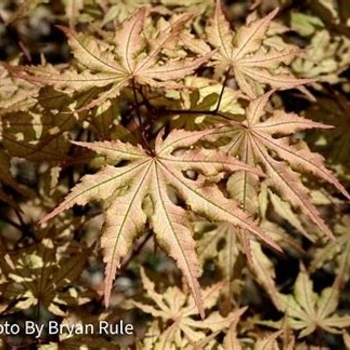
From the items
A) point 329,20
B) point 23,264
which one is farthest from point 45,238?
point 329,20

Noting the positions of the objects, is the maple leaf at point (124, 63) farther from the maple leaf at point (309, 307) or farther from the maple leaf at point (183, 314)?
the maple leaf at point (309, 307)

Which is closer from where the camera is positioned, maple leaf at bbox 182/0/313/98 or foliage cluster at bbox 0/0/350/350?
foliage cluster at bbox 0/0/350/350

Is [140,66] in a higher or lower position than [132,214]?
higher

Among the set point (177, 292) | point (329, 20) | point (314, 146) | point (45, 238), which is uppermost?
point (329, 20)

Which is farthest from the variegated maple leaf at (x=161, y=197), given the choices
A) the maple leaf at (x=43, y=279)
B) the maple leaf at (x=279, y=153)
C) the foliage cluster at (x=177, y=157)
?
the maple leaf at (x=43, y=279)

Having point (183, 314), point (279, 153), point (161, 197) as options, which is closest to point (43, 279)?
point (183, 314)

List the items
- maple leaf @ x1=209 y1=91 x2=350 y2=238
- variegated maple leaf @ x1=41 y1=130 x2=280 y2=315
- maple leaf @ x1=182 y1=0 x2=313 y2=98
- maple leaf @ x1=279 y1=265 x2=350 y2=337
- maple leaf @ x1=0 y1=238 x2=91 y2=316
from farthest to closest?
maple leaf @ x1=279 y1=265 x2=350 y2=337 < maple leaf @ x1=0 y1=238 x2=91 y2=316 < maple leaf @ x1=182 y1=0 x2=313 y2=98 < maple leaf @ x1=209 y1=91 x2=350 y2=238 < variegated maple leaf @ x1=41 y1=130 x2=280 y2=315

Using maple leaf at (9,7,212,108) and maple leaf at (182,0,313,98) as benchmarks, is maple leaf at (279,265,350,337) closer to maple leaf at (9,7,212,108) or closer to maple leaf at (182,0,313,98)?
maple leaf at (182,0,313,98)

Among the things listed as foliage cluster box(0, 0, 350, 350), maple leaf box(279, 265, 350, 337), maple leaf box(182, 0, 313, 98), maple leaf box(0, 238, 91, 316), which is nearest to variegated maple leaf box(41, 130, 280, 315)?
foliage cluster box(0, 0, 350, 350)

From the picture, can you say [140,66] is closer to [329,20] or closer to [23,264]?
[23,264]
